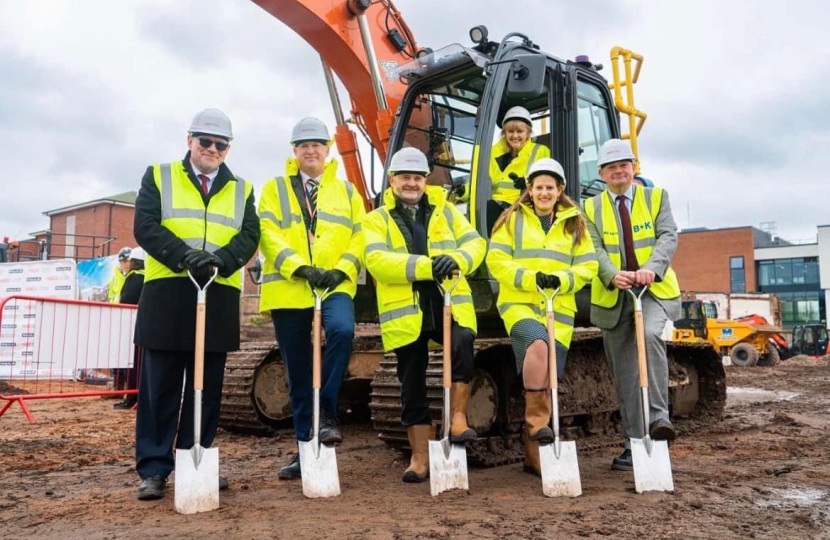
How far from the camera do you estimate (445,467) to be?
14.7ft

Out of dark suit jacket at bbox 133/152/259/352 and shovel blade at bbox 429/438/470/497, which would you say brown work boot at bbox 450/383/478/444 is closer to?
shovel blade at bbox 429/438/470/497

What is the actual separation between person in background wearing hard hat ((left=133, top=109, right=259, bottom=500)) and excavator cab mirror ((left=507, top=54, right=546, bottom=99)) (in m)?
2.15

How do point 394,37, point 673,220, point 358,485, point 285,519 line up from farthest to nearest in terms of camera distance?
point 394,37 → point 673,220 → point 358,485 → point 285,519

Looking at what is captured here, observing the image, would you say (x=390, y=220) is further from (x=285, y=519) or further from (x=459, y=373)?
(x=285, y=519)

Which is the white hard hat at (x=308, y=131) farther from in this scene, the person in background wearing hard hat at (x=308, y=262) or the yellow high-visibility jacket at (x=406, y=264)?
the yellow high-visibility jacket at (x=406, y=264)

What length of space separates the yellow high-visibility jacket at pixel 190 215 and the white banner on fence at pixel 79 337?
4971 millimetres

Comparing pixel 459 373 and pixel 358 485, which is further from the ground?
pixel 459 373

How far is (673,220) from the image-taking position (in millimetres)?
5242

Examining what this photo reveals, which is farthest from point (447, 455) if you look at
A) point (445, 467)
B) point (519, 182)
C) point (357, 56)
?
point (357, 56)

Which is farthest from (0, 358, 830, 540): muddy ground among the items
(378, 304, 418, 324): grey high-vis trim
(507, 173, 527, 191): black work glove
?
(507, 173, 527, 191): black work glove

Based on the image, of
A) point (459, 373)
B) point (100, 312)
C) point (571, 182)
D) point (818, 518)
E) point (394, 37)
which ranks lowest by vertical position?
point (818, 518)

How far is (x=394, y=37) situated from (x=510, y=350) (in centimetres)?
395

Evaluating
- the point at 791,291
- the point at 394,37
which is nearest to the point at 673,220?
the point at 394,37

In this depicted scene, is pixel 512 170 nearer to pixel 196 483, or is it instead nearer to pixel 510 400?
pixel 510 400
